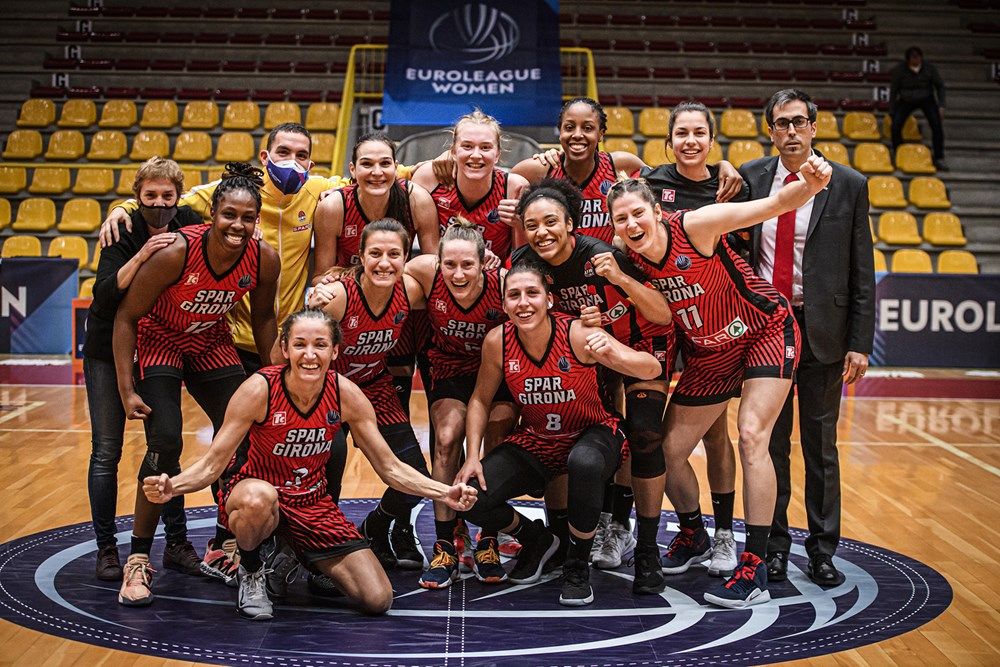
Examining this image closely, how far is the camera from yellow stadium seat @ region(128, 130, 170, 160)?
13.0 metres

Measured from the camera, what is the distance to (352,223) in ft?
15.4

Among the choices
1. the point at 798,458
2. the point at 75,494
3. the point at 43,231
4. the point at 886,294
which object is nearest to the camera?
the point at 75,494

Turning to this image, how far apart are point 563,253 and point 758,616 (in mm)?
1584

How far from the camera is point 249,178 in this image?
4352 mm

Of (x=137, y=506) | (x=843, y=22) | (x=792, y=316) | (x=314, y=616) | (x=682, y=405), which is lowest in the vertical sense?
(x=314, y=616)

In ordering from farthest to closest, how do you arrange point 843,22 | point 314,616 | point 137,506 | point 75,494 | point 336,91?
point 843,22
point 336,91
point 75,494
point 137,506
point 314,616

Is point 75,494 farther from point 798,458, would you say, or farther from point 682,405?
point 798,458

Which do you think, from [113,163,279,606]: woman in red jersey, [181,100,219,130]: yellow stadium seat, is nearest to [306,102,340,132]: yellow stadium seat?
[181,100,219,130]: yellow stadium seat

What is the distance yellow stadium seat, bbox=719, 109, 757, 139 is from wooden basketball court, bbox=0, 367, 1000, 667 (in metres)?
4.46

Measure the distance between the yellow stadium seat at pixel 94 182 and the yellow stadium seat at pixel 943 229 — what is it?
9.54m

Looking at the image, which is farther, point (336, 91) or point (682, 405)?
point (336, 91)

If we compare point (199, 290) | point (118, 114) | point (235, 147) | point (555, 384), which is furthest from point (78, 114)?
point (555, 384)

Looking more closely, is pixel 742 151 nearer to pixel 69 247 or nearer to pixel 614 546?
pixel 69 247

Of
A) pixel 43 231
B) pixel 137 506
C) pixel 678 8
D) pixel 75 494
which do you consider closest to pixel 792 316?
pixel 137 506
